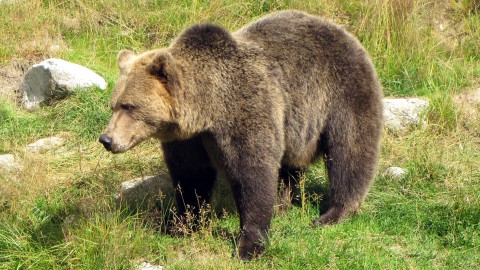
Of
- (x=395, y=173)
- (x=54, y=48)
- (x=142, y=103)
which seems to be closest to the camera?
(x=142, y=103)

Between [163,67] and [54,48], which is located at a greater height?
[163,67]

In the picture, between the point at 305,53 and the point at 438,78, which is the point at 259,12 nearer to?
the point at 438,78

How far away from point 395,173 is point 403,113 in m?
1.46

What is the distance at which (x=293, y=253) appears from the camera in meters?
5.41

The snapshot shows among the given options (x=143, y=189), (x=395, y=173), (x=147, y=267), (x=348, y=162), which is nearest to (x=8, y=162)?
(x=143, y=189)

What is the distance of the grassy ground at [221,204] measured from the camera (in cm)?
548

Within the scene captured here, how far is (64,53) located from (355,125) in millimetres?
4825

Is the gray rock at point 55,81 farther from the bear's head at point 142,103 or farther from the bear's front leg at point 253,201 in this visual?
the bear's front leg at point 253,201

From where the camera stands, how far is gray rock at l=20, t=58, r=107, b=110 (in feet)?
28.4

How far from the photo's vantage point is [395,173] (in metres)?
A: 7.09

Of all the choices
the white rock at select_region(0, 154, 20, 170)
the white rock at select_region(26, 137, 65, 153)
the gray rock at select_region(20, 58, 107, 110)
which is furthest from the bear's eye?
the gray rock at select_region(20, 58, 107, 110)

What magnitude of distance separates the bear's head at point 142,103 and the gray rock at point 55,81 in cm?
332

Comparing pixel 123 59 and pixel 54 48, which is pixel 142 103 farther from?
pixel 54 48

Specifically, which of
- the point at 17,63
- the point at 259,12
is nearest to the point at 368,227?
the point at 259,12
